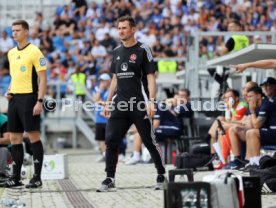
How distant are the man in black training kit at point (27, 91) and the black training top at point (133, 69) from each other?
3.35ft

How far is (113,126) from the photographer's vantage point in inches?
446

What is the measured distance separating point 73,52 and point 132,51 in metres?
18.6

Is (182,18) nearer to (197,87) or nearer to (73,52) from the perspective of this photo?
(73,52)

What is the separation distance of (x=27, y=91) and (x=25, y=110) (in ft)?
0.82

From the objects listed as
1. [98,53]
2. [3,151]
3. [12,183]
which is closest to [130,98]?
[12,183]

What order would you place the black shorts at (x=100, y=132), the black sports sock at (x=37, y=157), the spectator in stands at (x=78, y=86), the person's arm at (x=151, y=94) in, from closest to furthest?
the person's arm at (x=151, y=94) < the black sports sock at (x=37, y=157) < the black shorts at (x=100, y=132) < the spectator in stands at (x=78, y=86)

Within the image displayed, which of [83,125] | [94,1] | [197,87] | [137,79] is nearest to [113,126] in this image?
[137,79]

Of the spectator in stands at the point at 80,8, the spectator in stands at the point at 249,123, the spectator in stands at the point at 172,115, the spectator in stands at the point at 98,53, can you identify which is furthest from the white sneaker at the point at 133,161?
the spectator in stands at the point at 80,8

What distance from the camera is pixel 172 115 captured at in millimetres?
18062

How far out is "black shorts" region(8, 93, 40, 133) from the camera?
11.6 m

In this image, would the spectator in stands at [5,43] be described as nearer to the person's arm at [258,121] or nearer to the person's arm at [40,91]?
the person's arm at [258,121]

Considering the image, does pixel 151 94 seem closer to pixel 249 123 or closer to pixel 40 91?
pixel 40 91

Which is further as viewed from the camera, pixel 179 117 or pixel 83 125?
pixel 83 125

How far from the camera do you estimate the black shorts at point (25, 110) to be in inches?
457
